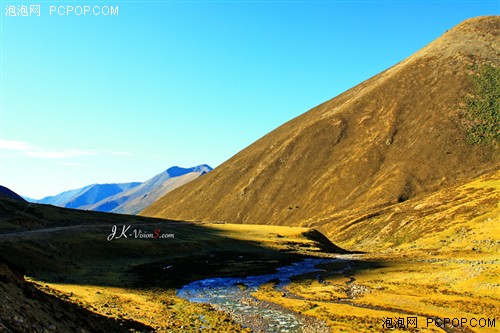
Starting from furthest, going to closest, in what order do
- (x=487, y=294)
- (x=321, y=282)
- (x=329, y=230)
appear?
1. (x=329, y=230)
2. (x=321, y=282)
3. (x=487, y=294)

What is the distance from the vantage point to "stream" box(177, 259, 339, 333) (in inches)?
1478

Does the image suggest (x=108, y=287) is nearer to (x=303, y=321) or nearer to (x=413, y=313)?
(x=303, y=321)

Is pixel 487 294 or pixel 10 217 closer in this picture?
pixel 487 294

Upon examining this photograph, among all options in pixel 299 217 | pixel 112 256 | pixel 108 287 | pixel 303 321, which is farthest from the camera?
pixel 299 217

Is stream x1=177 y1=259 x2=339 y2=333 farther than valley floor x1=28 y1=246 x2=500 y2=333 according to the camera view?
Yes

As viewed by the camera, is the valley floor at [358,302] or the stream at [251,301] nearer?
the valley floor at [358,302]

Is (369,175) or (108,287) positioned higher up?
(369,175)

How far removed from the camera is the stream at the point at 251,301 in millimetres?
37531

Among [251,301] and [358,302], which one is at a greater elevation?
[251,301]

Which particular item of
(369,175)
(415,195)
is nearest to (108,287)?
(415,195)

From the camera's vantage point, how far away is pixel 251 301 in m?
48.6

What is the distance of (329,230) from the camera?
165 meters

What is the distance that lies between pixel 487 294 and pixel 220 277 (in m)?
38.9

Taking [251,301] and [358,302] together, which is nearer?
[358,302]
